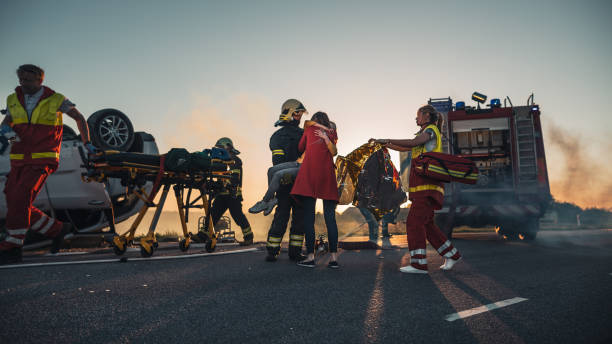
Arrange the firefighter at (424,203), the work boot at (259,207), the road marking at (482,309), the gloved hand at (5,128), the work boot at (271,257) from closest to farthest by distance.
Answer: the road marking at (482,309), the firefighter at (424,203), the gloved hand at (5,128), the work boot at (271,257), the work boot at (259,207)

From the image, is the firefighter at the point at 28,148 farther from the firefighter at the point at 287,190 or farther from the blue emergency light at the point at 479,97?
the blue emergency light at the point at 479,97

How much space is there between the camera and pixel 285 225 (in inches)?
180

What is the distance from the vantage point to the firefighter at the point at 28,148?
3.85 m

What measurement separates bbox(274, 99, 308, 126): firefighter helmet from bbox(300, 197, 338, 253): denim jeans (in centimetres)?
114

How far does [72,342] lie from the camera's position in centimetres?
154

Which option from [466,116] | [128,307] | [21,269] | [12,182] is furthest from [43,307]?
[466,116]

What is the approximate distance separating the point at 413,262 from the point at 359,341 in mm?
2161

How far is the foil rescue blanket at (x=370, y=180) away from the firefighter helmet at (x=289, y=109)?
1.04 metres

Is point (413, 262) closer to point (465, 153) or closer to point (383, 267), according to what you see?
point (383, 267)

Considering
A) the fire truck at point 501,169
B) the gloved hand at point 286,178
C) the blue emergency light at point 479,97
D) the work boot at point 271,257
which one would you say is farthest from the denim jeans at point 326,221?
the blue emergency light at point 479,97

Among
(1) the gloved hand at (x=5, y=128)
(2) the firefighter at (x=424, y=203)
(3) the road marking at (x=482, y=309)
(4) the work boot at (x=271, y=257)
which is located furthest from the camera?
(4) the work boot at (x=271, y=257)

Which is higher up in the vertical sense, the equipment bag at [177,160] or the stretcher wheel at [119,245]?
the equipment bag at [177,160]

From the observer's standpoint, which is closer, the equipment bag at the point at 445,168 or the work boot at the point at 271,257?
the equipment bag at the point at 445,168

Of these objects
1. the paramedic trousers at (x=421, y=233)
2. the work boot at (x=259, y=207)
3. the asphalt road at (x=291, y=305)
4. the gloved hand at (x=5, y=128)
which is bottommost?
the asphalt road at (x=291, y=305)
